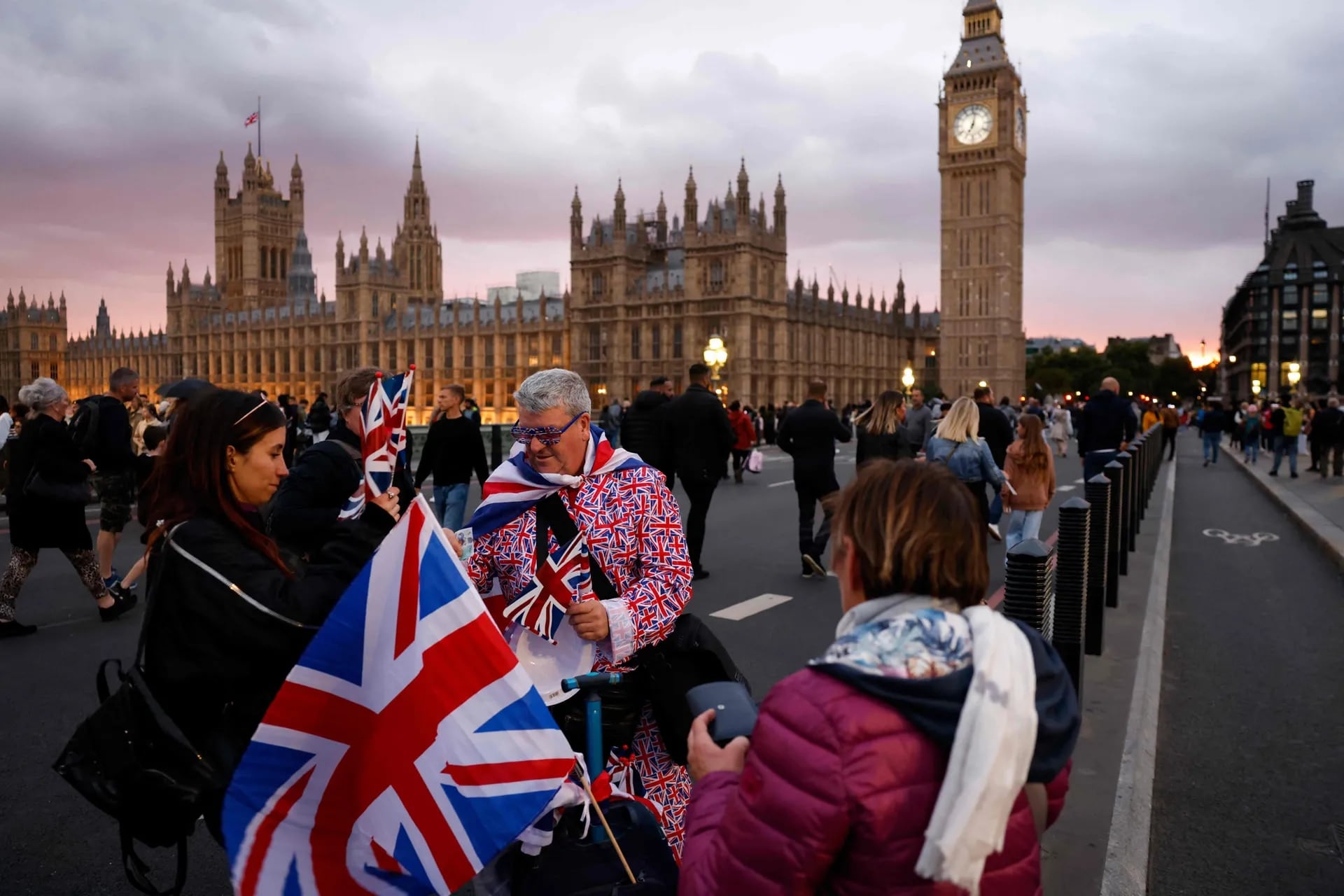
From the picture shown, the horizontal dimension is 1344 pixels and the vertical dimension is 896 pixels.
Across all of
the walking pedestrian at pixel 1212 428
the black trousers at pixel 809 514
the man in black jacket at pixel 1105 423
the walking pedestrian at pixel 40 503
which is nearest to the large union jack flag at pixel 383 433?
the walking pedestrian at pixel 40 503

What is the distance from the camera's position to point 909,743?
144 cm

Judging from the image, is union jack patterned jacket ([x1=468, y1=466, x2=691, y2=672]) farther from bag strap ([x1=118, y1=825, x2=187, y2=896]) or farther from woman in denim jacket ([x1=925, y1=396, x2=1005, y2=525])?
woman in denim jacket ([x1=925, y1=396, x2=1005, y2=525])

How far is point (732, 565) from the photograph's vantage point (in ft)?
30.8

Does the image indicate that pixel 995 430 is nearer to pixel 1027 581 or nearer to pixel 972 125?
pixel 1027 581

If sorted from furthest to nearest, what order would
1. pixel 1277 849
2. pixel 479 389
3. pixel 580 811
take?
pixel 479 389 → pixel 1277 849 → pixel 580 811

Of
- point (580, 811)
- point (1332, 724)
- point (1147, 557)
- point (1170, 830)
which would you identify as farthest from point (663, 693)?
point (1147, 557)

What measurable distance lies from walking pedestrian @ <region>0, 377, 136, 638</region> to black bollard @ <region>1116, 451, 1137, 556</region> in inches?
313

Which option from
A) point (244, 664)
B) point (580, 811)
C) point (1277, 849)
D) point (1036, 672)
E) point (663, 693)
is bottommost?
point (1277, 849)

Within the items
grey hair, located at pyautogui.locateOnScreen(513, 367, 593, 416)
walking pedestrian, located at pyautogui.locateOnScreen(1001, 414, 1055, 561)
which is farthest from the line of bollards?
grey hair, located at pyautogui.locateOnScreen(513, 367, 593, 416)

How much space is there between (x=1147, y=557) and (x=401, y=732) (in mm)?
9206

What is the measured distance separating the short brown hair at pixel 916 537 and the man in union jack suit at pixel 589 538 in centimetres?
111

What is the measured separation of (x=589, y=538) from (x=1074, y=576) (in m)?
3.16

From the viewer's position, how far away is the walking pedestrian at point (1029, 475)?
8797mm

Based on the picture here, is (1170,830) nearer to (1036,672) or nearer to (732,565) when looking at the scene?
(1036,672)
